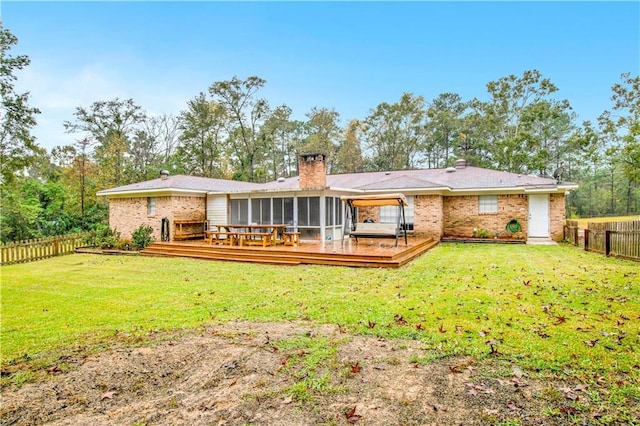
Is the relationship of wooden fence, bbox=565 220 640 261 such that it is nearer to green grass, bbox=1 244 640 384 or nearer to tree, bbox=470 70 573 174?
green grass, bbox=1 244 640 384

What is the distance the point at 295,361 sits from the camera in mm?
3686

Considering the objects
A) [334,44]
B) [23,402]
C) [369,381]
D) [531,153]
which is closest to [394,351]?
[369,381]

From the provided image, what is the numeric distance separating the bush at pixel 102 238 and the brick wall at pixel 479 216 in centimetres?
1567

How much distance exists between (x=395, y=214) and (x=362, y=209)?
5.62 ft

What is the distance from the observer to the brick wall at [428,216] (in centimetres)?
1583

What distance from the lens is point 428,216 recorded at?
15953mm

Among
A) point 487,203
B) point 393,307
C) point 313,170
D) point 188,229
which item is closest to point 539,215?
point 487,203

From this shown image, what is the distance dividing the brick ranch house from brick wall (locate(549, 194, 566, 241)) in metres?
0.04

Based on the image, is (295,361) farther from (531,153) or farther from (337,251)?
(531,153)

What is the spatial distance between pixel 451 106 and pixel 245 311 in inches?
1483

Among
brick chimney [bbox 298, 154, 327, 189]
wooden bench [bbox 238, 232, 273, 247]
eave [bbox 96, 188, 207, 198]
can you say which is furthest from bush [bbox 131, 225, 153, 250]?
brick chimney [bbox 298, 154, 327, 189]

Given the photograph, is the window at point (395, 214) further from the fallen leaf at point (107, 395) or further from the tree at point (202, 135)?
the tree at point (202, 135)

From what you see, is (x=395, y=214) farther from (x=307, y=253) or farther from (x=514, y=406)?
(x=514, y=406)

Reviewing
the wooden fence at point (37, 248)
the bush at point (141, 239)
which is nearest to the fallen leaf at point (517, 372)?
the bush at point (141, 239)
